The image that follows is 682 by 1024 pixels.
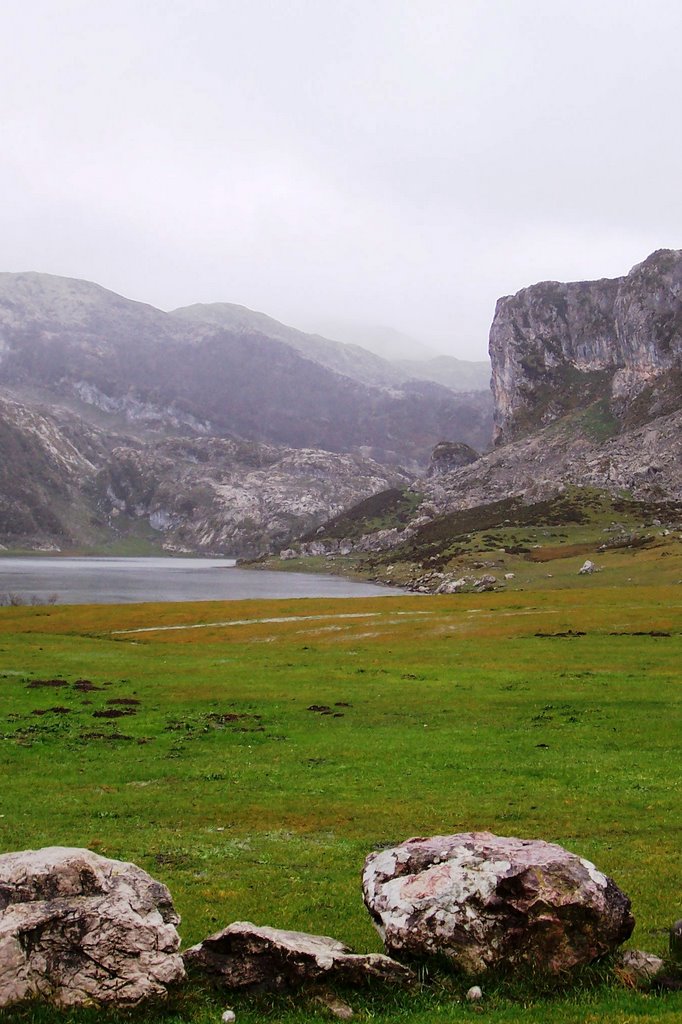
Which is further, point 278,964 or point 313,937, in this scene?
point 313,937

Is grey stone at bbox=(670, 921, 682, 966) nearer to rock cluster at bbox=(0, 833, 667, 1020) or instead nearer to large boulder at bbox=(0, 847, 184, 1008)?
rock cluster at bbox=(0, 833, 667, 1020)

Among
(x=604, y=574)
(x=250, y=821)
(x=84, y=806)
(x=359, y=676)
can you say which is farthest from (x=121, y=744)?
(x=604, y=574)

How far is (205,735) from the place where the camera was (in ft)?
112

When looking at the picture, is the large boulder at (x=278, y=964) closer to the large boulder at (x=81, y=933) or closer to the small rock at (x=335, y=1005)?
the small rock at (x=335, y=1005)

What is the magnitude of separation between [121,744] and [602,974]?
84.0ft

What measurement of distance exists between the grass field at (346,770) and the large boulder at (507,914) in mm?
523

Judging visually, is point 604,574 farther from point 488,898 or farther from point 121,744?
point 488,898

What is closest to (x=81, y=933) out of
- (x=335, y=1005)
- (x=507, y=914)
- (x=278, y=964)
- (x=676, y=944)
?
(x=278, y=964)

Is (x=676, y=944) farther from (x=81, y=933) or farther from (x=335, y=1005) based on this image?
(x=81, y=933)

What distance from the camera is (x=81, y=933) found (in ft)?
35.8

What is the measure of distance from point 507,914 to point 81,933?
680 cm

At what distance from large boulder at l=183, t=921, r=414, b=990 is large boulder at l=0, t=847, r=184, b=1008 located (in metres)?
0.65

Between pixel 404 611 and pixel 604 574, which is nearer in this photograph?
pixel 404 611

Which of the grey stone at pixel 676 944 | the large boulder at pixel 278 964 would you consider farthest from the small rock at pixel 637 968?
the large boulder at pixel 278 964
